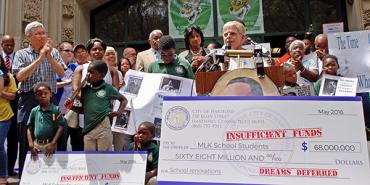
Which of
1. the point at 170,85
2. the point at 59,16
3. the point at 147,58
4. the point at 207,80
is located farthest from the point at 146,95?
the point at 59,16

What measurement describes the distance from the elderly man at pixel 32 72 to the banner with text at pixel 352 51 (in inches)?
163

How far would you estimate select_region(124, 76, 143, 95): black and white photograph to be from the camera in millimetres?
4824

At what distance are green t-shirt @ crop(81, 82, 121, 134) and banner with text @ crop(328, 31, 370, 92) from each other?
3.61 meters

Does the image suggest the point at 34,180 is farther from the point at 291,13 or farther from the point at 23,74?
the point at 291,13

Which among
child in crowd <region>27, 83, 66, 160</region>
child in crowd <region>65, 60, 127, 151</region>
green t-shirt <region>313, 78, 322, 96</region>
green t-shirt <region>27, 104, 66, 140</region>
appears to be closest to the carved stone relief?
child in crowd <region>27, 83, 66, 160</region>

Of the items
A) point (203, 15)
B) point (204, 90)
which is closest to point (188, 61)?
point (204, 90)

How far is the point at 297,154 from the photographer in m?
2.73

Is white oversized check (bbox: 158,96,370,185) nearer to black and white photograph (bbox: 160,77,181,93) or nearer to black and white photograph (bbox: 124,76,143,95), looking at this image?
black and white photograph (bbox: 160,77,181,93)

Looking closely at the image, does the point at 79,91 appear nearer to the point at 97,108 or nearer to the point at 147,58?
the point at 97,108

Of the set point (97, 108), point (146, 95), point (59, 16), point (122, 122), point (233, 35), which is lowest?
point (122, 122)

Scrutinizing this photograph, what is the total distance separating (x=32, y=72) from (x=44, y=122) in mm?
644

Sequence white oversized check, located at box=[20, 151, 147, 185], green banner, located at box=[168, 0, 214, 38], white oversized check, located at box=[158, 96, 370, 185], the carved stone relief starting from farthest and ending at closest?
1. green banner, located at box=[168, 0, 214, 38]
2. the carved stone relief
3. white oversized check, located at box=[20, 151, 147, 185]
4. white oversized check, located at box=[158, 96, 370, 185]

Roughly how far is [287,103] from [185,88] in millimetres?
1881

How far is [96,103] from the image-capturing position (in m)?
4.31
